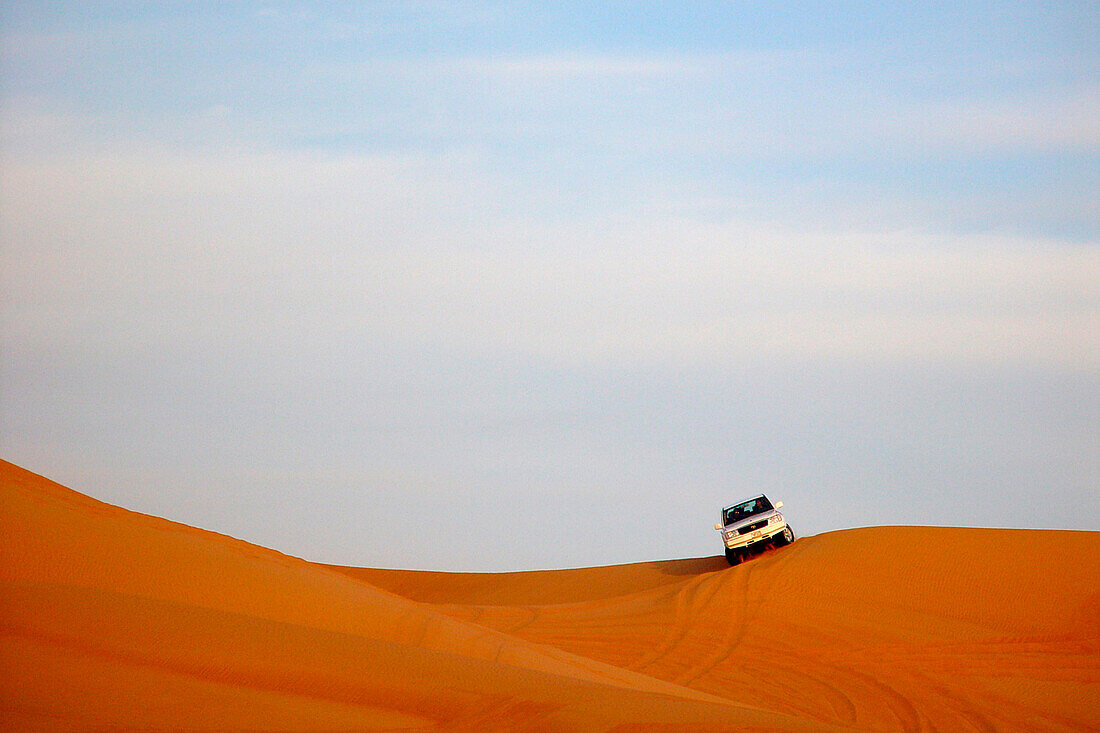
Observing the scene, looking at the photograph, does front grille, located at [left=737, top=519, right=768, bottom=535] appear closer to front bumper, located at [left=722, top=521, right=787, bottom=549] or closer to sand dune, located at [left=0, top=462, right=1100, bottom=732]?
front bumper, located at [left=722, top=521, right=787, bottom=549]

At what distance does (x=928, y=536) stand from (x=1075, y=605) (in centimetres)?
406

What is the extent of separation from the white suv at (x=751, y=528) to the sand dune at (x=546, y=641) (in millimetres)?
791

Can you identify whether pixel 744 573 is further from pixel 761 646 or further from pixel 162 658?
pixel 162 658

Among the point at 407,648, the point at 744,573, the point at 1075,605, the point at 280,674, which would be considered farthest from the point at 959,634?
the point at 280,674

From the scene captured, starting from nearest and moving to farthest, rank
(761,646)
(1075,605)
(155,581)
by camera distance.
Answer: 1. (155,581)
2. (761,646)
3. (1075,605)

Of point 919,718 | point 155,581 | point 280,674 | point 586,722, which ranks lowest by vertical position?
point 919,718

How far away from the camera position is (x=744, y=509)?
22625 mm

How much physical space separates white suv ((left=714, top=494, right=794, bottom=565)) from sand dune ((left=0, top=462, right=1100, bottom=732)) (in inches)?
31.1

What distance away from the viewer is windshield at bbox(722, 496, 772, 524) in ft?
73.7

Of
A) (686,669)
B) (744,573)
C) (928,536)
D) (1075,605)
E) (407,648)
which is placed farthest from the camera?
(928,536)

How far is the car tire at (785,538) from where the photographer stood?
74.0ft

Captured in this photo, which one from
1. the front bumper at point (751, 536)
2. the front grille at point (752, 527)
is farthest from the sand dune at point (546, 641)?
the front grille at point (752, 527)

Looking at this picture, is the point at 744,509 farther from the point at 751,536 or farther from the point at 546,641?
the point at 546,641

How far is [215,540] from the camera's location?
12172mm
